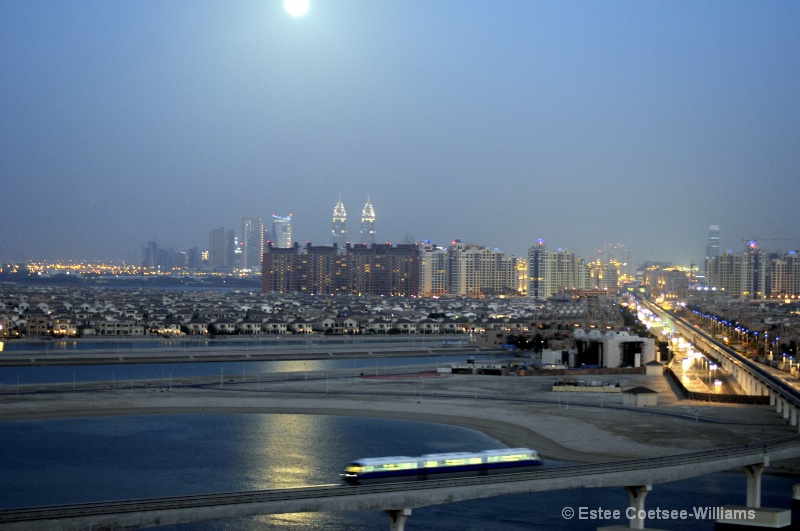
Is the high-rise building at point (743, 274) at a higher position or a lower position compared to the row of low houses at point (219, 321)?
higher

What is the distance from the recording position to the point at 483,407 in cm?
2642

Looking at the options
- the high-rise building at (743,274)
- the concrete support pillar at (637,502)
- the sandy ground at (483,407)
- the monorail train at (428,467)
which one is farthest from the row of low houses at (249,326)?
the high-rise building at (743,274)

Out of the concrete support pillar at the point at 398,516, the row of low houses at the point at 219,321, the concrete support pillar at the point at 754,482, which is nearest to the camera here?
the concrete support pillar at the point at 398,516

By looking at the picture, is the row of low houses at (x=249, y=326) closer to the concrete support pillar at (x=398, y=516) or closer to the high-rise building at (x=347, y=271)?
the concrete support pillar at (x=398, y=516)

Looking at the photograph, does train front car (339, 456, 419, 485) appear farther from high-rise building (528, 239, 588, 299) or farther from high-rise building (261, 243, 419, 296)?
high-rise building (528, 239, 588, 299)

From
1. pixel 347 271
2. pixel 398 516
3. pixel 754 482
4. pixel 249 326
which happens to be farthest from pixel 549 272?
pixel 398 516

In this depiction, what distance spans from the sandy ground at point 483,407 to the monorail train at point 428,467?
3186 mm

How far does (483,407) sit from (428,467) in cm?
1106

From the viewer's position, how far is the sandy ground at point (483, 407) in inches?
832

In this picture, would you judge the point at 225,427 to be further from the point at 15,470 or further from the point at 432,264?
the point at 432,264

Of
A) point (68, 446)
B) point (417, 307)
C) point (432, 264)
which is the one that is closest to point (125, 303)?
point (417, 307)

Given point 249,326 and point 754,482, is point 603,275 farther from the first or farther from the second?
point 754,482

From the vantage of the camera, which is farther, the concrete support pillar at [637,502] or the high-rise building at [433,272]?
the high-rise building at [433,272]

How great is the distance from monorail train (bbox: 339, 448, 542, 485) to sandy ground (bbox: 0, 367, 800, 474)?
10.5ft
